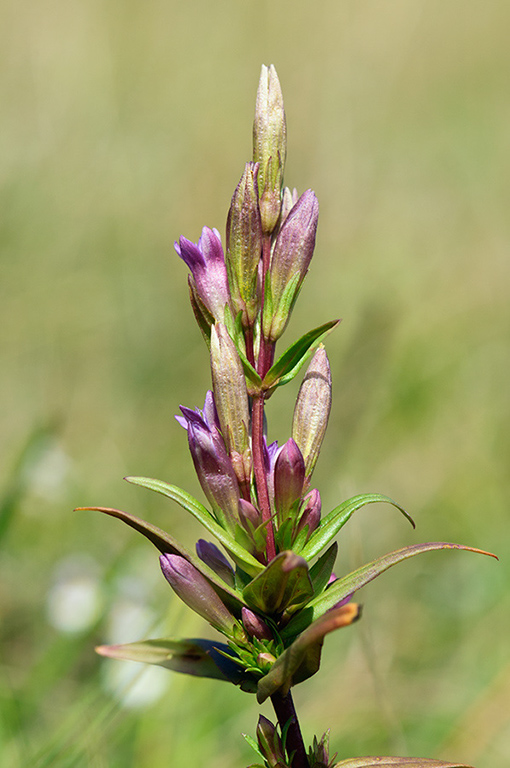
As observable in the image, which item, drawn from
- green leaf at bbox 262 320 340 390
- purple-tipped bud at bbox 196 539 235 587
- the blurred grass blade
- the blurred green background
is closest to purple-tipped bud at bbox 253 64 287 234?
green leaf at bbox 262 320 340 390

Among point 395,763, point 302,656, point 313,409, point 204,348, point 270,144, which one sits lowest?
point 395,763

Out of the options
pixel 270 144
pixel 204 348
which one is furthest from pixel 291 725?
pixel 204 348

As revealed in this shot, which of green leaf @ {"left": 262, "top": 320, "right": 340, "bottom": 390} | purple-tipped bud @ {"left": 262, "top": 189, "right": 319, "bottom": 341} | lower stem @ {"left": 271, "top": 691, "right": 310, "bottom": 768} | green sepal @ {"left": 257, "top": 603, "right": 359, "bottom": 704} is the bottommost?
lower stem @ {"left": 271, "top": 691, "right": 310, "bottom": 768}

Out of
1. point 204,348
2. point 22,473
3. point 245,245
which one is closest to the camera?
point 245,245

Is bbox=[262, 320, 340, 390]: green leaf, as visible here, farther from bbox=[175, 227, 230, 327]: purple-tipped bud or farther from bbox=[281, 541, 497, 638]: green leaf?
bbox=[281, 541, 497, 638]: green leaf

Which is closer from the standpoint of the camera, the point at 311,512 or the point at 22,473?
the point at 311,512

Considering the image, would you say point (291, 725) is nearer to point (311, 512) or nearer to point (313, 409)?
point (311, 512)
